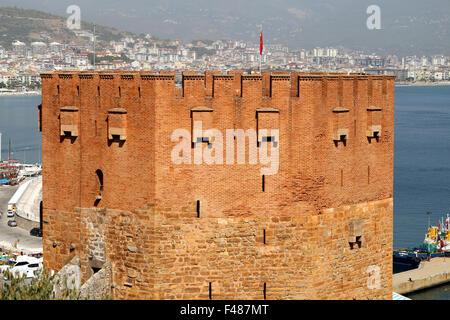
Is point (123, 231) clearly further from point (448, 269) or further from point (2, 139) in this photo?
point (2, 139)

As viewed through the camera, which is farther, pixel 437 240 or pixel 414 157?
pixel 414 157

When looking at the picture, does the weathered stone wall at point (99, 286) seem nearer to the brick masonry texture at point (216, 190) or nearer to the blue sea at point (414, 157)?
the brick masonry texture at point (216, 190)

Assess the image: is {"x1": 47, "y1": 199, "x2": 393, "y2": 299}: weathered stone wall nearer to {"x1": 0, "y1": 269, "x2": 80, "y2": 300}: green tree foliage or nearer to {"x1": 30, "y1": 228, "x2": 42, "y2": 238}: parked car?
{"x1": 0, "y1": 269, "x2": 80, "y2": 300}: green tree foliage

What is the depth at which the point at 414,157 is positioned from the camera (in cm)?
7781

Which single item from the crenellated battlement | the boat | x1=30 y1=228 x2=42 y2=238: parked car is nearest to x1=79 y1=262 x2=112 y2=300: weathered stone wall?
the crenellated battlement

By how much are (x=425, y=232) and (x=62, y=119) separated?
A: 147 ft

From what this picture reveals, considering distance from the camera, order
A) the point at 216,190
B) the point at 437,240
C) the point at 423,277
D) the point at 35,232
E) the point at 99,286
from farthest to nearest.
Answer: the point at 35,232 < the point at 437,240 < the point at 423,277 < the point at 99,286 < the point at 216,190

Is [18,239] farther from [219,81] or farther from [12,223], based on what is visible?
[219,81]

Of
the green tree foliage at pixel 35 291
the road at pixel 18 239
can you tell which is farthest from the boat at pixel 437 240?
the green tree foliage at pixel 35 291

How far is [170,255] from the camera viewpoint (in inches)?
357

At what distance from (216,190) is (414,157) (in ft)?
233

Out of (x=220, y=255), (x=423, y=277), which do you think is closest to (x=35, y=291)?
(x=220, y=255)

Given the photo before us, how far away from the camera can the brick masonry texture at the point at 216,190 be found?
9086mm

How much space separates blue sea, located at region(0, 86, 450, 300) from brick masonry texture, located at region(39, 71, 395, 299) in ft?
109
